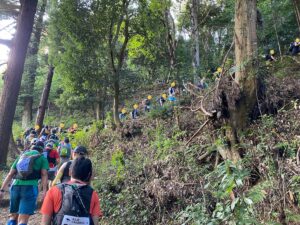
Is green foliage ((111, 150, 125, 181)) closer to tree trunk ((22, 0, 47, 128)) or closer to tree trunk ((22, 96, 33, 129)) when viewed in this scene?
tree trunk ((22, 0, 47, 128))

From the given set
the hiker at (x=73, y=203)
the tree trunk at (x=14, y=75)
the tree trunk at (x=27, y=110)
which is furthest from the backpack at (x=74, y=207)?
the tree trunk at (x=27, y=110)

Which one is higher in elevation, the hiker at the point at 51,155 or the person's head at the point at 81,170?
the person's head at the point at 81,170

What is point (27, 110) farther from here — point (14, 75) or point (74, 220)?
point (74, 220)

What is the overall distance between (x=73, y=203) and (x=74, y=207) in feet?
0.13

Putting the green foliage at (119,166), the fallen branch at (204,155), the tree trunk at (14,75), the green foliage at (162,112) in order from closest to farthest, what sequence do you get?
the fallen branch at (204,155)
the green foliage at (119,166)
the tree trunk at (14,75)
the green foliage at (162,112)

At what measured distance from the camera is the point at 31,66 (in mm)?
22906

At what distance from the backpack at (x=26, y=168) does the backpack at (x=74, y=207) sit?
2360 mm

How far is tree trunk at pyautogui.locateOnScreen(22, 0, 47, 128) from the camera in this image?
18.9m

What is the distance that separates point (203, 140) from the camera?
7.88 meters

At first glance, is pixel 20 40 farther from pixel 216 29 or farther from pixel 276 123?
pixel 216 29

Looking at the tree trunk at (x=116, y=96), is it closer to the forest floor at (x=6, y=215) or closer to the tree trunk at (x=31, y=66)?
the forest floor at (x=6, y=215)

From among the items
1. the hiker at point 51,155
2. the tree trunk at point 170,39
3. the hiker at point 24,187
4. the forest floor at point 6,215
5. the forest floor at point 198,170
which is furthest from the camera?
the tree trunk at point 170,39

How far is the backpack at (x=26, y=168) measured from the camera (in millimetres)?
5273

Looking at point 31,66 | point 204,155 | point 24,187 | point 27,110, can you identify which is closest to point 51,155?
point 24,187
